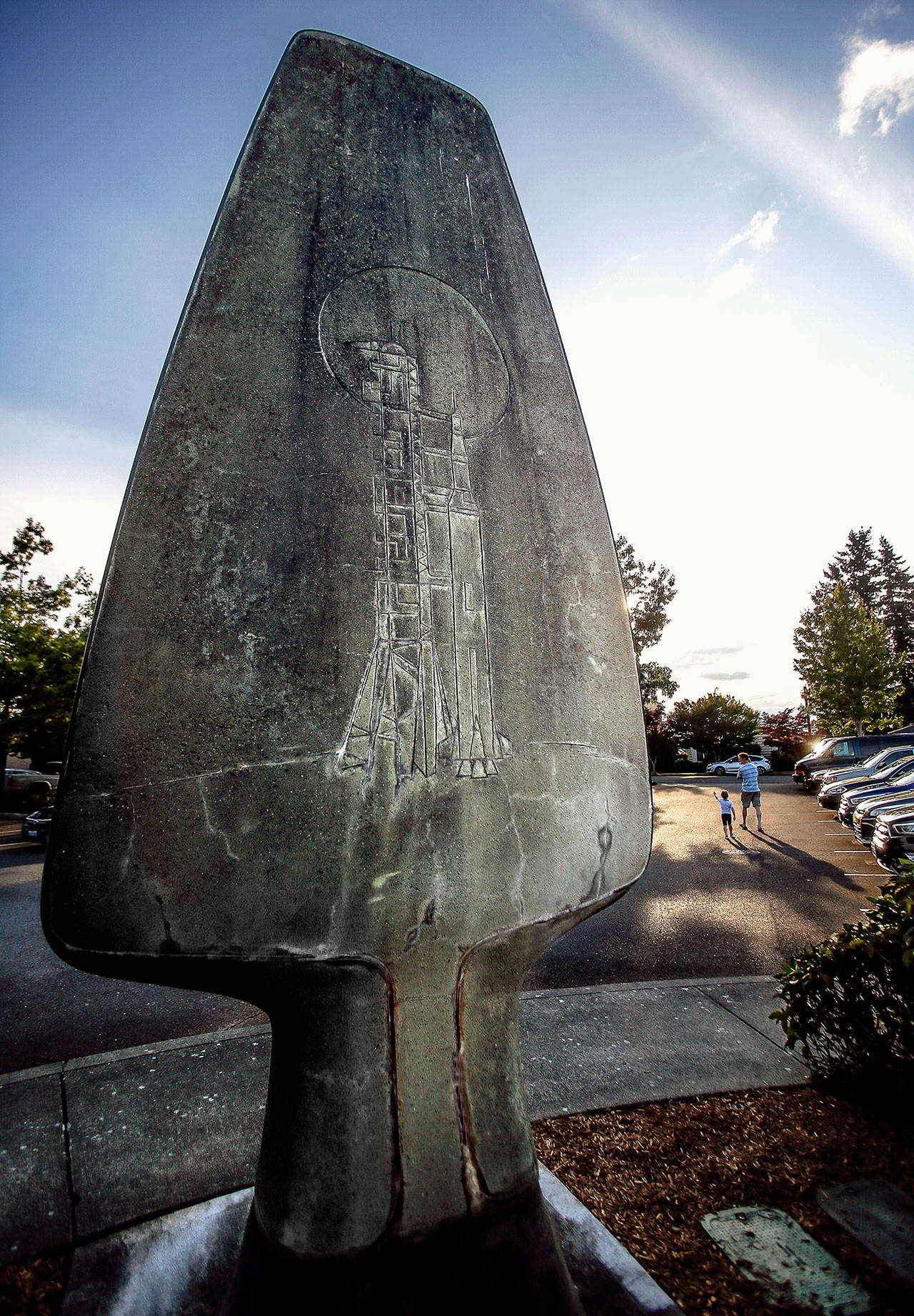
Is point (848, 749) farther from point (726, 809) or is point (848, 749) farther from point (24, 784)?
point (24, 784)

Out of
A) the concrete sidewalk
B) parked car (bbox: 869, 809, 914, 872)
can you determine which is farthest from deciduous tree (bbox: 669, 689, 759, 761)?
the concrete sidewalk

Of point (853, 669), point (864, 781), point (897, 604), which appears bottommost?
point (864, 781)

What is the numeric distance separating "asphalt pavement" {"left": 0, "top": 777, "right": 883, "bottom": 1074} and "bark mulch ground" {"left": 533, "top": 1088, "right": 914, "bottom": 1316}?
2255mm

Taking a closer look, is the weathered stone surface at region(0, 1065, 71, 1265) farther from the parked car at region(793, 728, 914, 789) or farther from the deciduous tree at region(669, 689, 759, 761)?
the deciduous tree at region(669, 689, 759, 761)

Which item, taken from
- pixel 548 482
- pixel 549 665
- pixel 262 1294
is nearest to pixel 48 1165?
pixel 262 1294

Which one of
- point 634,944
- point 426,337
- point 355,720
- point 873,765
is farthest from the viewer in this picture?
point 873,765

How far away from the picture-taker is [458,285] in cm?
205

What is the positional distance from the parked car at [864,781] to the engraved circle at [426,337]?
14391 millimetres

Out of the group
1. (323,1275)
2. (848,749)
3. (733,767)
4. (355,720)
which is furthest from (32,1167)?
(733,767)

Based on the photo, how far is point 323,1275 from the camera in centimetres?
139

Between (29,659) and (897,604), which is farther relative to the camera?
(897,604)

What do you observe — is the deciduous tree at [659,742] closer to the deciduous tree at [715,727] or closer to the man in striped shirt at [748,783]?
the deciduous tree at [715,727]

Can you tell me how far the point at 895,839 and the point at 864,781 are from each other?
725 centimetres

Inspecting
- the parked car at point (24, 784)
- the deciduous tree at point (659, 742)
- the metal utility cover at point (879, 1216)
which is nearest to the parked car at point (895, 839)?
the metal utility cover at point (879, 1216)
